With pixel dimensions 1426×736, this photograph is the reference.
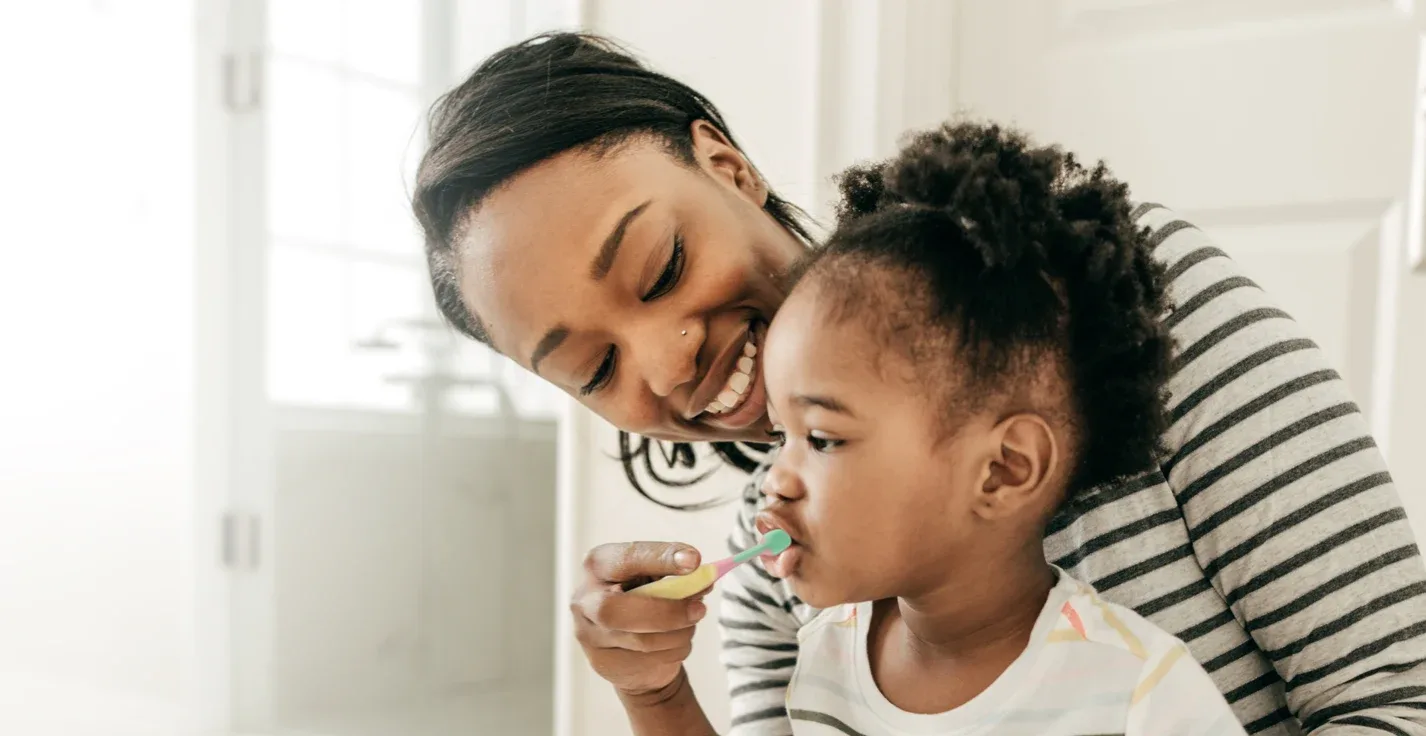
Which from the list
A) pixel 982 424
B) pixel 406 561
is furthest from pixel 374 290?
pixel 982 424

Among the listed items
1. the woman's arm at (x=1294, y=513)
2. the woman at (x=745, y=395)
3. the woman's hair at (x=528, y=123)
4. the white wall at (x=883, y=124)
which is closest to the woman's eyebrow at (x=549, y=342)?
the woman at (x=745, y=395)

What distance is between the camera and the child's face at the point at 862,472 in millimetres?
701

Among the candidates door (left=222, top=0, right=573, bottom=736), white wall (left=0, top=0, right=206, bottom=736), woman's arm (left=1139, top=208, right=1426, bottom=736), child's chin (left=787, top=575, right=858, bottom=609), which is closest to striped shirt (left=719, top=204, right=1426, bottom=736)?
woman's arm (left=1139, top=208, right=1426, bottom=736)

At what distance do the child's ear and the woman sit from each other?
134mm

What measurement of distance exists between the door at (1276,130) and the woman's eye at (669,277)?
0.99m

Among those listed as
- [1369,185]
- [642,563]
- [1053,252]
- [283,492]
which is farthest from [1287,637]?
[283,492]

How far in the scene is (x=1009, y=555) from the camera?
0.75 m

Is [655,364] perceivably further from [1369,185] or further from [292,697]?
[292,697]

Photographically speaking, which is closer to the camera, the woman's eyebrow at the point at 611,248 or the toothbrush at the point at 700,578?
the toothbrush at the point at 700,578

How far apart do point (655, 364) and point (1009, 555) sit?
Result: 281 mm

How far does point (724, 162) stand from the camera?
979mm

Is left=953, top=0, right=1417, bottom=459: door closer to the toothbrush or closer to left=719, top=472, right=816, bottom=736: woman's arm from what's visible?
left=719, top=472, right=816, bottom=736: woman's arm

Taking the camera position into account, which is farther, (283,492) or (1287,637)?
(283,492)

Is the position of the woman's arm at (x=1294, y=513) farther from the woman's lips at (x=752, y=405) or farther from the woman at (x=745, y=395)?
the woman's lips at (x=752, y=405)
